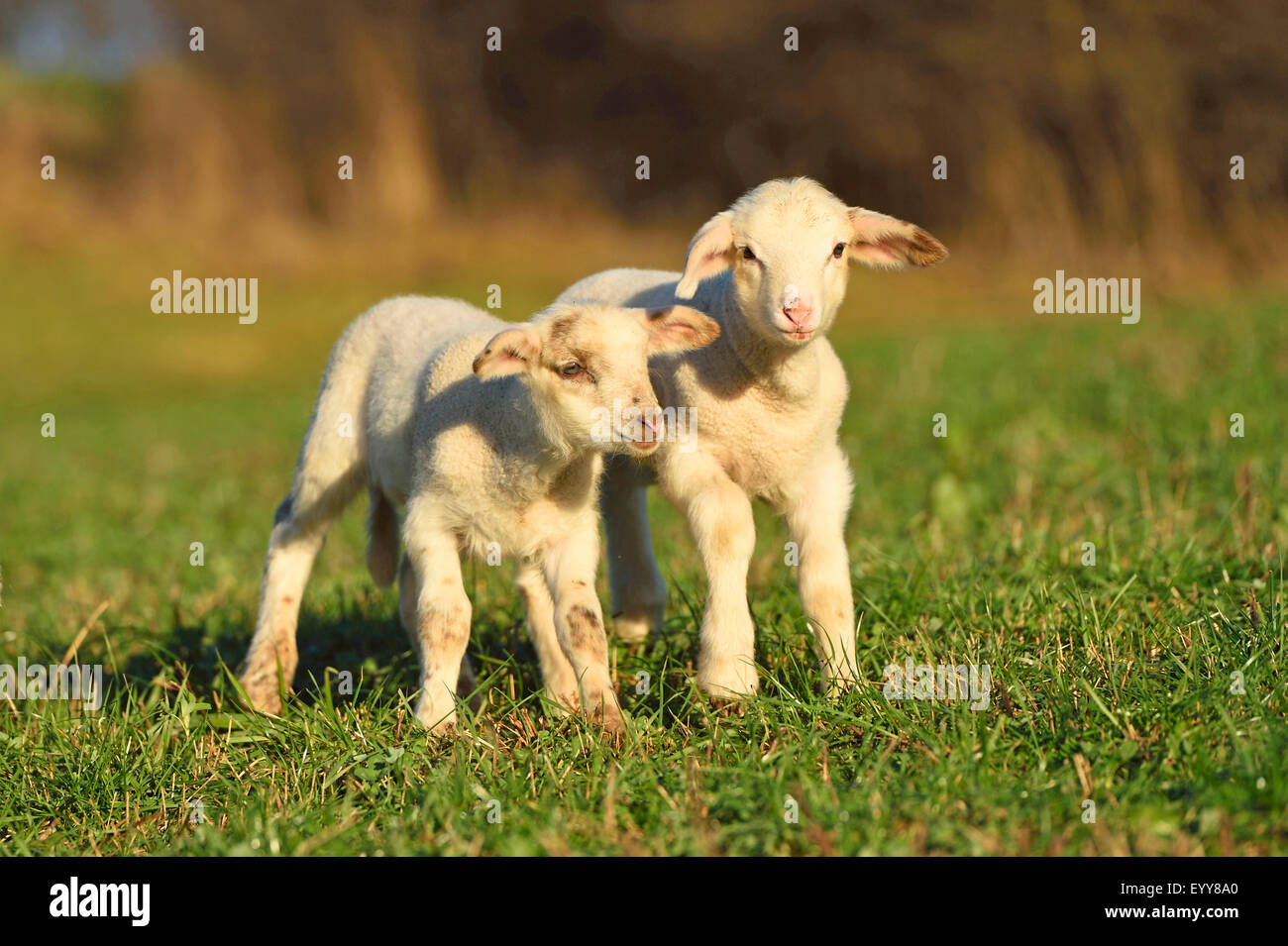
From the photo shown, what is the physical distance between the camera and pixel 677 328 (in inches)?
157

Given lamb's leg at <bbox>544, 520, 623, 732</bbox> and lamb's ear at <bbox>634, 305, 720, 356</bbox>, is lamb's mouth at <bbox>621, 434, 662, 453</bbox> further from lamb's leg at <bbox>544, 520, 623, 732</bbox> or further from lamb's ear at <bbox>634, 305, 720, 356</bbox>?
lamb's leg at <bbox>544, 520, 623, 732</bbox>

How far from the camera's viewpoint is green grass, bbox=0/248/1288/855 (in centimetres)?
309

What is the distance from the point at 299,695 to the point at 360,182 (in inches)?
720

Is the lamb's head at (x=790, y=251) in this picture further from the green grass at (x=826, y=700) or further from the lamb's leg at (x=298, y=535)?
the lamb's leg at (x=298, y=535)

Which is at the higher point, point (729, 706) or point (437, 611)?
point (437, 611)

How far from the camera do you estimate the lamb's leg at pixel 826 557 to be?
13.4 feet

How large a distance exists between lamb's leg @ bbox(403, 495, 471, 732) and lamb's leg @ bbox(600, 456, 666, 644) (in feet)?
2.51

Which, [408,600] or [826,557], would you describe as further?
[408,600]

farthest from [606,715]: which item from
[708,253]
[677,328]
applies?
[708,253]

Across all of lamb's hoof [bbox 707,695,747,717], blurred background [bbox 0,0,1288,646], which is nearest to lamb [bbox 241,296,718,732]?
lamb's hoof [bbox 707,695,747,717]

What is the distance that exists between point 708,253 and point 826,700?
132cm

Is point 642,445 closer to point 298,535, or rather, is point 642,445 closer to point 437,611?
point 437,611

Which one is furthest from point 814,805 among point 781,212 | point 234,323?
point 234,323

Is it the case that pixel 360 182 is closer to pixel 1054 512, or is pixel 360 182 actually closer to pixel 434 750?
pixel 1054 512
